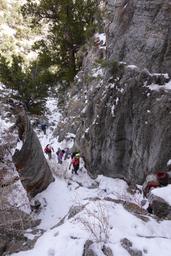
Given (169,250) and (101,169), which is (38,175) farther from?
(169,250)

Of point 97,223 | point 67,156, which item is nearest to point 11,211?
point 97,223

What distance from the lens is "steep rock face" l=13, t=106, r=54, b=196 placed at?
14.8m

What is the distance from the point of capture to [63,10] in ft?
69.6

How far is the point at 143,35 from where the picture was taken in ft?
54.9

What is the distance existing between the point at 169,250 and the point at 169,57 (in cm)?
1064

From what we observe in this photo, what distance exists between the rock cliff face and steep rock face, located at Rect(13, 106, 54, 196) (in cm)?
351

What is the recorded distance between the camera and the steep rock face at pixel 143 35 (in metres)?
15.9

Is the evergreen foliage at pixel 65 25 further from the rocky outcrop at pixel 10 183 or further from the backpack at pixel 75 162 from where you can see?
the rocky outcrop at pixel 10 183

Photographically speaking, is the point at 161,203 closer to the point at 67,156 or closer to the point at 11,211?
the point at 11,211

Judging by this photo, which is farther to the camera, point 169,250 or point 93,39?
point 93,39

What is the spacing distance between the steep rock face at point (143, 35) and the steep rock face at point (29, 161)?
5.61 m

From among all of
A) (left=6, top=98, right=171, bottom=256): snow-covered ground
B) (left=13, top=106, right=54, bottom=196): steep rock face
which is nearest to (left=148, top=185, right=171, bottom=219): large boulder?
(left=6, top=98, right=171, bottom=256): snow-covered ground

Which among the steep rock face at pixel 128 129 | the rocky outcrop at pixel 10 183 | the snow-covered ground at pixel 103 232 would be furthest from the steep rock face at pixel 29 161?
the snow-covered ground at pixel 103 232

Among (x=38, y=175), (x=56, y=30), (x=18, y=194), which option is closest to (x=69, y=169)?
(x=38, y=175)
